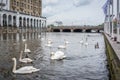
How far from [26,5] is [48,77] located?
4596 inches

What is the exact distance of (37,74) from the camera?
17.8 m

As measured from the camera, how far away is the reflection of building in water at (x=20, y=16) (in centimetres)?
9181

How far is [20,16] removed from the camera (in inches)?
4215

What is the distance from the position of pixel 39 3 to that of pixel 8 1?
5300 centimetres

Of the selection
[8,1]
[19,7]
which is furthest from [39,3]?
[8,1]

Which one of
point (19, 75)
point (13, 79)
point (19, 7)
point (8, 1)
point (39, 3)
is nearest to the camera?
point (13, 79)

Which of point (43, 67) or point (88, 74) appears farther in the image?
point (43, 67)

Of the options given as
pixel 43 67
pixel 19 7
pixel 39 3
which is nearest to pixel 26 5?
pixel 19 7

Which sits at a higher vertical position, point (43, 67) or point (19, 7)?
point (19, 7)

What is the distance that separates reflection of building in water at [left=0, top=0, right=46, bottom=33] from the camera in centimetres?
9181

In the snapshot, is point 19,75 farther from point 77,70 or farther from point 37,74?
point 77,70

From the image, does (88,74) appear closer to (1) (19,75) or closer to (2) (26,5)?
(1) (19,75)

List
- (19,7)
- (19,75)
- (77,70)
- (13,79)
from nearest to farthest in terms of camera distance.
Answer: (13,79)
(19,75)
(77,70)
(19,7)

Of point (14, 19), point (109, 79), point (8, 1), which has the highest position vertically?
point (8, 1)
